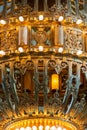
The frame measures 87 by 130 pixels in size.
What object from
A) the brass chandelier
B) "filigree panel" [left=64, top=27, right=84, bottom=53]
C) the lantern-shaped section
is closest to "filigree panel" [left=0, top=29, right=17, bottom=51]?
the brass chandelier

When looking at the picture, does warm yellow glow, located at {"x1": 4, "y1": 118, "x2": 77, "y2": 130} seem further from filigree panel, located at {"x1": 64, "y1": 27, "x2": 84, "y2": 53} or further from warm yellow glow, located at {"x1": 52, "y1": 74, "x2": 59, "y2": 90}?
filigree panel, located at {"x1": 64, "y1": 27, "x2": 84, "y2": 53}

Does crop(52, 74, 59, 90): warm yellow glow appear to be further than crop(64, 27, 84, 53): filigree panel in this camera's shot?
Yes

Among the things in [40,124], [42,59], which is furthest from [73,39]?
[40,124]

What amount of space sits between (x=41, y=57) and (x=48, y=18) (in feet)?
2.94

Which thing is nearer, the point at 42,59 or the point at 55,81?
the point at 42,59

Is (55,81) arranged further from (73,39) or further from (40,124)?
(73,39)

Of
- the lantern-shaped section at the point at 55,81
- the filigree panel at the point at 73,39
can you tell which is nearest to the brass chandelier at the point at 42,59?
the filigree panel at the point at 73,39

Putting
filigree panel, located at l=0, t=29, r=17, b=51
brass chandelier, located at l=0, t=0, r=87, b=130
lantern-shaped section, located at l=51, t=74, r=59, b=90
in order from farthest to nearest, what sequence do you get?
1. lantern-shaped section, located at l=51, t=74, r=59, b=90
2. filigree panel, located at l=0, t=29, r=17, b=51
3. brass chandelier, located at l=0, t=0, r=87, b=130

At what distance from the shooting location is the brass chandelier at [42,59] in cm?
1633

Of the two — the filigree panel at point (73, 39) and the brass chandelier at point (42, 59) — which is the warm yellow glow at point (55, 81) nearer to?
the brass chandelier at point (42, 59)

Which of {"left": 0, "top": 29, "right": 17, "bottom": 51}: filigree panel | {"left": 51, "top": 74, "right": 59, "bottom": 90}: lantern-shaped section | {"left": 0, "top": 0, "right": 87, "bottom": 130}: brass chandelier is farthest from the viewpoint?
{"left": 51, "top": 74, "right": 59, "bottom": 90}: lantern-shaped section

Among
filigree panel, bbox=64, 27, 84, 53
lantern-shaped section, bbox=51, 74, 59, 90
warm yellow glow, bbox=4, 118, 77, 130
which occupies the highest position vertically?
filigree panel, bbox=64, 27, 84, 53

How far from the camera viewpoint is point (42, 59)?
16328 mm

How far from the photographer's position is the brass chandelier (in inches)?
643
